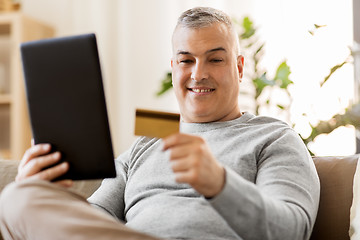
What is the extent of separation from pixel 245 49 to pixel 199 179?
2158 mm

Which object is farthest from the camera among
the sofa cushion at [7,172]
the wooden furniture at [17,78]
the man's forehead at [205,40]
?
the wooden furniture at [17,78]

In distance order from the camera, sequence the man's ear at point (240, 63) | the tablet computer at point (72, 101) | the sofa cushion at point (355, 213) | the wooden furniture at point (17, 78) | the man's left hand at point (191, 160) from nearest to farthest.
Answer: the man's left hand at point (191, 160)
the tablet computer at point (72, 101)
the sofa cushion at point (355, 213)
the man's ear at point (240, 63)
the wooden furniture at point (17, 78)

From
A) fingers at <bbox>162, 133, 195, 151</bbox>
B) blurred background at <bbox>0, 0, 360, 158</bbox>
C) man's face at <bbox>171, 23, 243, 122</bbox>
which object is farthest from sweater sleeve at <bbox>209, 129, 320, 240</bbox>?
blurred background at <bbox>0, 0, 360, 158</bbox>

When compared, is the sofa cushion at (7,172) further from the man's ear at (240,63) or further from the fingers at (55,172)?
the man's ear at (240,63)

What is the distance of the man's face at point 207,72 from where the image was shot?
149 centimetres

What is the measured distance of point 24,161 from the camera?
1223 mm

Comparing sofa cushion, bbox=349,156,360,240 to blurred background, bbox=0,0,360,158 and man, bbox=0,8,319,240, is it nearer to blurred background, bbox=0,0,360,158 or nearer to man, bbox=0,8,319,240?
man, bbox=0,8,319,240

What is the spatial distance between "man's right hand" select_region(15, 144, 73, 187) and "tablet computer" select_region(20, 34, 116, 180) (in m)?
0.01

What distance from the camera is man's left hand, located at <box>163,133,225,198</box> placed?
899 millimetres

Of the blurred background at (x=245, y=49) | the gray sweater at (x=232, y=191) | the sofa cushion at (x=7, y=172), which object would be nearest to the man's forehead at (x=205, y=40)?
the gray sweater at (x=232, y=191)

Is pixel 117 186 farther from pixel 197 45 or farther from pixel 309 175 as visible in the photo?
pixel 309 175

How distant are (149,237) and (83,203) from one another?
8.4 inches

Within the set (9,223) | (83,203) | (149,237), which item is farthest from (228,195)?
(9,223)

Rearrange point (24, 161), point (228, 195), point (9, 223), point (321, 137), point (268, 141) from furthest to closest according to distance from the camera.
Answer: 1. point (321, 137)
2. point (268, 141)
3. point (24, 161)
4. point (9, 223)
5. point (228, 195)
